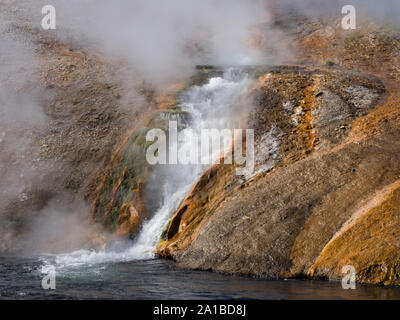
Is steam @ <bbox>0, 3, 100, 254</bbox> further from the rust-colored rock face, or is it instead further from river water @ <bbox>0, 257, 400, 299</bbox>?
the rust-colored rock face

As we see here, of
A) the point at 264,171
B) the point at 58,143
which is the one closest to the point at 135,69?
the point at 58,143

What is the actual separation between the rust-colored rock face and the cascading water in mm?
1144

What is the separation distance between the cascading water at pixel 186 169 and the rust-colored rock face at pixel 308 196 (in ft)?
3.75

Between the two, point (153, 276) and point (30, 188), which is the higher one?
point (30, 188)

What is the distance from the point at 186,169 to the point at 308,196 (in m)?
6.85

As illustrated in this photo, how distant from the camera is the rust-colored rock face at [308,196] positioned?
1236cm

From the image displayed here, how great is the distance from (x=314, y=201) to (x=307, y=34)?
70.5 ft

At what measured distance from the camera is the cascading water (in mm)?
17359

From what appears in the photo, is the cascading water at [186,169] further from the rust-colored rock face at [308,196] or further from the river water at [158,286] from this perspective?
the river water at [158,286]

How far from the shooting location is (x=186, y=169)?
65.8 ft

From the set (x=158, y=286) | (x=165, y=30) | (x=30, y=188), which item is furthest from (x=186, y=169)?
(x=165, y=30)

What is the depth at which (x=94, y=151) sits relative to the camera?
77.1ft

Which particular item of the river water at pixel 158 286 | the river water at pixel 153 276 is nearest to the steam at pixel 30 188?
the river water at pixel 153 276

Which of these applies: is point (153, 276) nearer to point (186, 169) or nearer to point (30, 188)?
point (186, 169)
